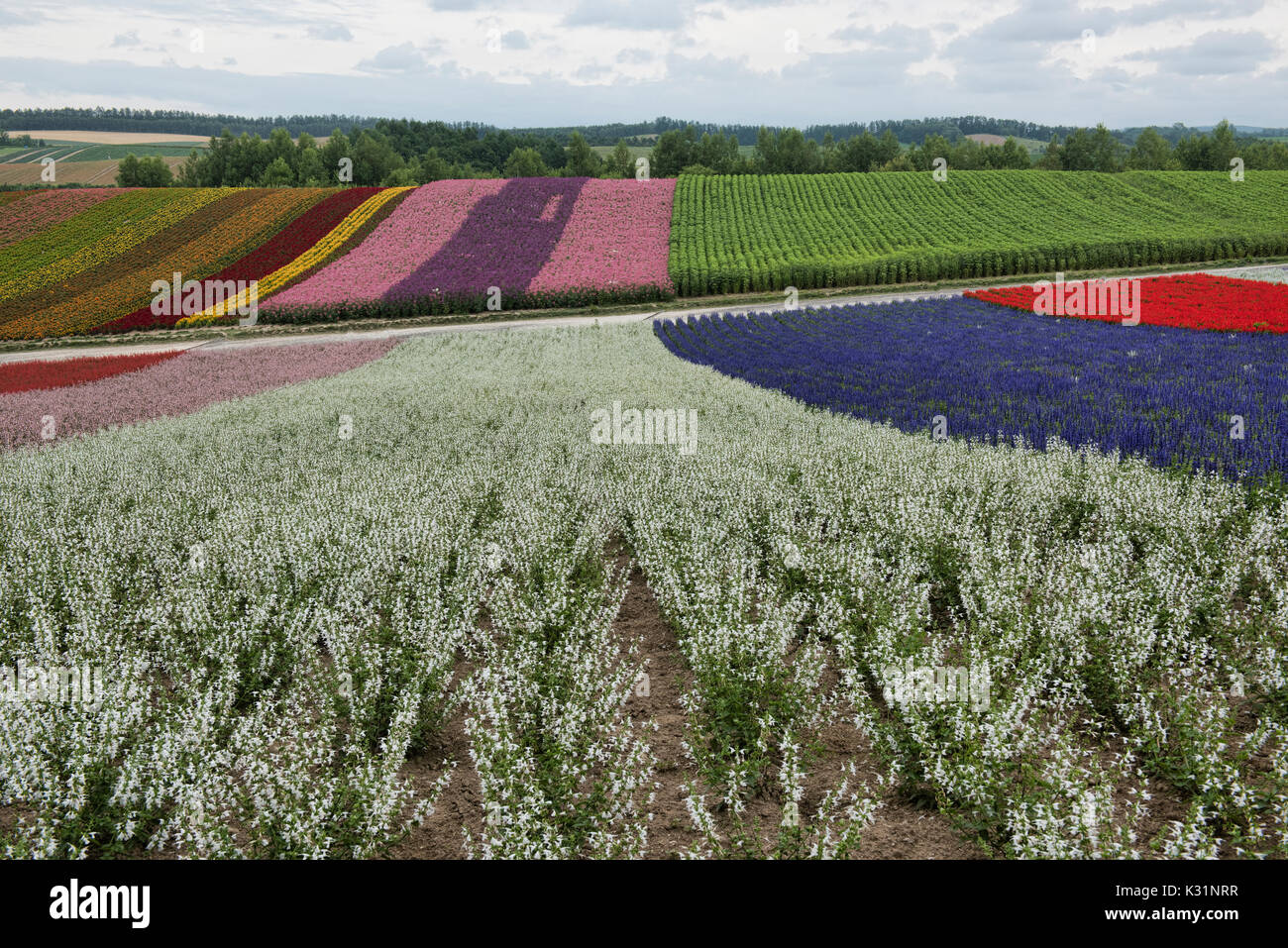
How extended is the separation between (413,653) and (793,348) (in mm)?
22918

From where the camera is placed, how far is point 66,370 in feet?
99.1

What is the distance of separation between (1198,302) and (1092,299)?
14.3 ft

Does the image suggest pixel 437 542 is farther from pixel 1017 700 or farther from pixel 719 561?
pixel 1017 700

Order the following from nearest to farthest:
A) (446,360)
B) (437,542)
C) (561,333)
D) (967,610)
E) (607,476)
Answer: (967,610), (437,542), (607,476), (446,360), (561,333)

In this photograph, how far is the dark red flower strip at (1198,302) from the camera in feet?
89.7

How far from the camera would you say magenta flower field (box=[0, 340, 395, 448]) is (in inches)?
864

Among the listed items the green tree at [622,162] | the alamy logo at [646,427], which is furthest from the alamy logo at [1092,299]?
the green tree at [622,162]

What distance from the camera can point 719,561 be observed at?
891cm

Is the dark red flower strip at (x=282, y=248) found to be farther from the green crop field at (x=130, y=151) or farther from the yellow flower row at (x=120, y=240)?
the green crop field at (x=130, y=151)

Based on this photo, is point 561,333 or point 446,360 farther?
point 561,333

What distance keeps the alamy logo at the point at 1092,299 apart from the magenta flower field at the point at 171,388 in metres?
27.3

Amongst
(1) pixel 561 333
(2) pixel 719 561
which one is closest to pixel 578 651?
(2) pixel 719 561
